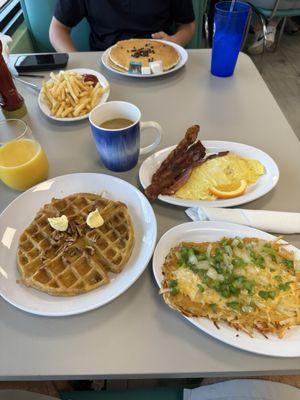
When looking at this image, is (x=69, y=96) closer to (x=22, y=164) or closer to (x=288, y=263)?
(x=22, y=164)

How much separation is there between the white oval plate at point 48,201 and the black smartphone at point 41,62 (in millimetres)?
903

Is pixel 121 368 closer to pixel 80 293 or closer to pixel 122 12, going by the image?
pixel 80 293

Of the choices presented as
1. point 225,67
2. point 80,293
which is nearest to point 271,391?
point 80,293

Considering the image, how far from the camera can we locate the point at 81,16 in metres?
2.04

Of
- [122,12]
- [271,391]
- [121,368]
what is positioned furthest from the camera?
[122,12]

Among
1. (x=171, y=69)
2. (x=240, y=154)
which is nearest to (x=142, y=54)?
(x=171, y=69)

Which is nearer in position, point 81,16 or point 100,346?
point 100,346

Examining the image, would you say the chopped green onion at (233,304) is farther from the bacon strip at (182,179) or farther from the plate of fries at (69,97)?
the plate of fries at (69,97)

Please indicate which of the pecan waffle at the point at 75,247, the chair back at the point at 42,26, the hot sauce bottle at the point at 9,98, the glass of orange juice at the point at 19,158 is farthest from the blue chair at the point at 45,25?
the pecan waffle at the point at 75,247

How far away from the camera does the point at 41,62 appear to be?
1.61 metres

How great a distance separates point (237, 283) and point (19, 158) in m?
0.81

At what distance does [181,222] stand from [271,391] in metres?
0.54

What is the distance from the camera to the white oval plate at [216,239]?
65cm

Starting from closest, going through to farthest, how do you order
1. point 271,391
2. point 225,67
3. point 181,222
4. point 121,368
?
point 121,368 < point 271,391 < point 181,222 < point 225,67
